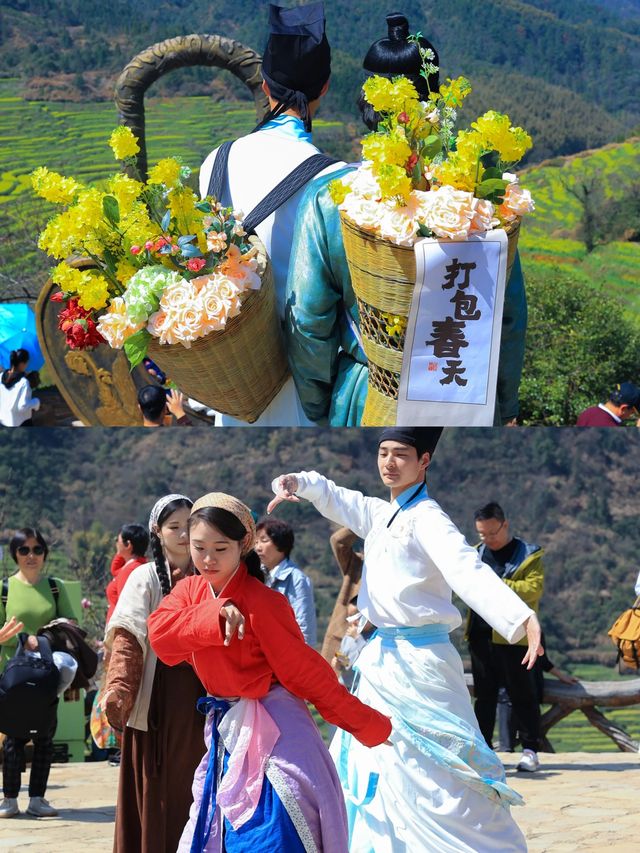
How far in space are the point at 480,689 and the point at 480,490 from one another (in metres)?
0.96

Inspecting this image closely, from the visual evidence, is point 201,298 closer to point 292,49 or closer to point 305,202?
point 305,202

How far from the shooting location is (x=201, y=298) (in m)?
4.61

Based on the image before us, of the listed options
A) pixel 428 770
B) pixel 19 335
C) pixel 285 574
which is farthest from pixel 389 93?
pixel 19 335

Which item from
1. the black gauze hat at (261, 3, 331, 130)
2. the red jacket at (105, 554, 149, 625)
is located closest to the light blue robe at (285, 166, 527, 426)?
the black gauze hat at (261, 3, 331, 130)

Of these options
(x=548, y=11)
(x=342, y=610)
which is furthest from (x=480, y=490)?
(x=548, y=11)

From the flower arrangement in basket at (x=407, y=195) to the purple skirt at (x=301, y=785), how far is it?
117cm

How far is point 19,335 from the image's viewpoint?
9445mm

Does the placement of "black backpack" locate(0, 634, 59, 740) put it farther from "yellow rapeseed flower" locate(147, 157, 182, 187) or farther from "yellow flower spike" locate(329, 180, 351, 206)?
"yellow flower spike" locate(329, 180, 351, 206)

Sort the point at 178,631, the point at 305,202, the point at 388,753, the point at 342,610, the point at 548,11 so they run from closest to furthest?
1. the point at 178,631
2. the point at 388,753
3. the point at 305,202
4. the point at 342,610
5. the point at 548,11

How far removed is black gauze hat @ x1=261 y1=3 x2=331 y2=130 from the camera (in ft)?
16.8

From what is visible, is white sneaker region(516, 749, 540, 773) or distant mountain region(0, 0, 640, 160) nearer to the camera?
white sneaker region(516, 749, 540, 773)

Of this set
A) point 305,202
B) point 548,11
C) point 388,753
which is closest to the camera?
point 388,753

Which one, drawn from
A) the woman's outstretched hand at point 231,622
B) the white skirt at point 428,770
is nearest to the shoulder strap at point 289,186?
the white skirt at point 428,770

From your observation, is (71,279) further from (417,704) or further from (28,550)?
(28,550)
